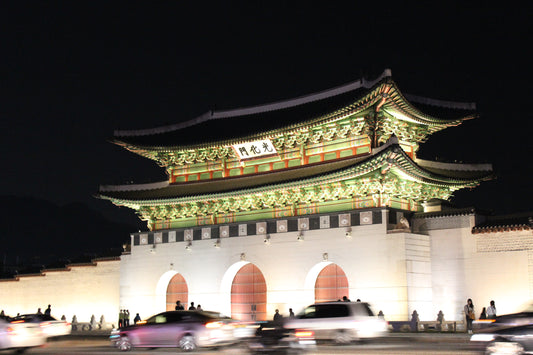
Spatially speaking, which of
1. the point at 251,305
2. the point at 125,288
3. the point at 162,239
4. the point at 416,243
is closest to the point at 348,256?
the point at 416,243

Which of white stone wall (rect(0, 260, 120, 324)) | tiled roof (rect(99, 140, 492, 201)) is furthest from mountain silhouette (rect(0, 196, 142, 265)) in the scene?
tiled roof (rect(99, 140, 492, 201))

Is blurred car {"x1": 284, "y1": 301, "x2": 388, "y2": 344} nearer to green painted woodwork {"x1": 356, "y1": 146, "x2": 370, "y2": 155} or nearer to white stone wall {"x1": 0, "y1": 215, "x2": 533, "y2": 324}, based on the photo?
white stone wall {"x1": 0, "y1": 215, "x2": 533, "y2": 324}

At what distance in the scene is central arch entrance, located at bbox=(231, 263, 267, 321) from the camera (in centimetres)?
3541

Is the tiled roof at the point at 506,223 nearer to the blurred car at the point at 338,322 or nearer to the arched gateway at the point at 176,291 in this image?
the blurred car at the point at 338,322

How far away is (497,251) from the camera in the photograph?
29.8 meters

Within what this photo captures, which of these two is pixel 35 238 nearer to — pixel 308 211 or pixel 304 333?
pixel 308 211

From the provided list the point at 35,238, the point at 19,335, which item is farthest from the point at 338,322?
the point at 35,238

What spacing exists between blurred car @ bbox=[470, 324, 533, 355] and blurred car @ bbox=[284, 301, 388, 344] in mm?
5594

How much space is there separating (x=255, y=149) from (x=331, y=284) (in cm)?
796

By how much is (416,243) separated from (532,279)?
16.0ft

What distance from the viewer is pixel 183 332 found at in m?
21.2

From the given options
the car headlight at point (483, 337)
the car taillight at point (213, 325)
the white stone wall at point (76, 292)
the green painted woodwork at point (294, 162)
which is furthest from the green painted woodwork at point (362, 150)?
the car headlight at point (483, 337)

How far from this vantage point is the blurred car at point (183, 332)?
2097cm

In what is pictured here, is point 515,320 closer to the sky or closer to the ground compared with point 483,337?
closer to the sky
